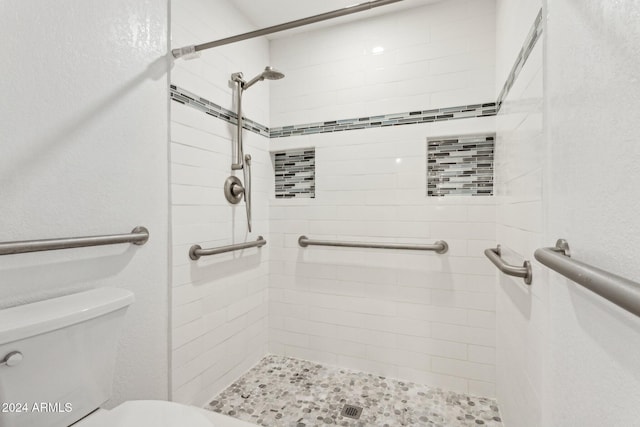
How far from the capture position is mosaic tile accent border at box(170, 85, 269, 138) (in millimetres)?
1468

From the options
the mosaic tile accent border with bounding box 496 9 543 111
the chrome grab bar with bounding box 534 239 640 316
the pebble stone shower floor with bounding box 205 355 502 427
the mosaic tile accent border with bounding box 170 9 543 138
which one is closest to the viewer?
the chrome grab bar with bounding box 534 239 640 316

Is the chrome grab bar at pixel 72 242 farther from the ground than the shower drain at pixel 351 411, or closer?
farther from the ground

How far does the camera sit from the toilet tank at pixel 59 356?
0.75 m

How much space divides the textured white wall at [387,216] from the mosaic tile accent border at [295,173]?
8 centimetres

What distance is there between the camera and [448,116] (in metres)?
1.80

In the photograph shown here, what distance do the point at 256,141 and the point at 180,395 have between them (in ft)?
5.06

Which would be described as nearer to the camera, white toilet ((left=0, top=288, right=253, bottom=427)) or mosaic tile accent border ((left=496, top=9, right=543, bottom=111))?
white toilet ((left=0, top=288, right=253, bottom=427))

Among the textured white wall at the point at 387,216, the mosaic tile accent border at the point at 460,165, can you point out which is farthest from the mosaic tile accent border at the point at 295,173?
the mosaic tile accent border at the point at 460,165

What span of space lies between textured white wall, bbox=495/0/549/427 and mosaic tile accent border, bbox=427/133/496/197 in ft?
0.38

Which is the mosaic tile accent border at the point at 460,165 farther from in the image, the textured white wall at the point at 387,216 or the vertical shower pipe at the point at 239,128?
the vertical shower pipe at the point at 239,128

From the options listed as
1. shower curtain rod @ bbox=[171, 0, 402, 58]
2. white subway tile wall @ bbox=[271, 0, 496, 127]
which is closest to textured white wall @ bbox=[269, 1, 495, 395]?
white subway tile wall @ bbox=[271, 0, 496, 127]

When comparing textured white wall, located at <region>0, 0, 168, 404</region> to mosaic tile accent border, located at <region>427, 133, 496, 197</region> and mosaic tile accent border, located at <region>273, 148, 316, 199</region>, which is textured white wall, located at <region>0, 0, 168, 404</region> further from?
mosaic tile accent border, located at <region>427, 133, 496, 197</region>

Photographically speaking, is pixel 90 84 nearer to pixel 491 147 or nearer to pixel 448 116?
pixel 448 116

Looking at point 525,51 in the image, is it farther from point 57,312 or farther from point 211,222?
point 57,312
